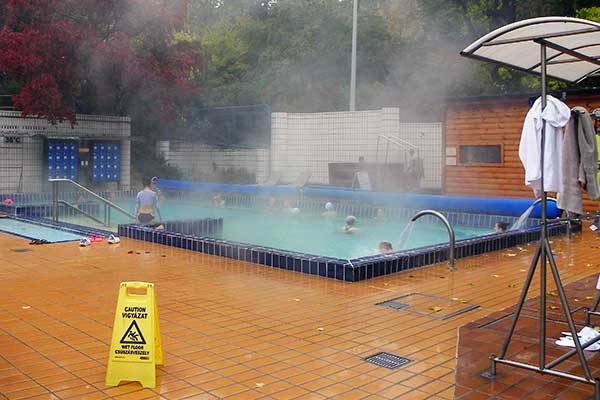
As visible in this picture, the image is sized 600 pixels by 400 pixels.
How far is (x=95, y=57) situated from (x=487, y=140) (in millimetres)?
11326

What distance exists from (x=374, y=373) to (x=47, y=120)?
16.6m

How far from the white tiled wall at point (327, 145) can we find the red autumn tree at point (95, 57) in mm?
2959

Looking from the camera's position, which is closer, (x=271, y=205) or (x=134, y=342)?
(x=134, y=342)

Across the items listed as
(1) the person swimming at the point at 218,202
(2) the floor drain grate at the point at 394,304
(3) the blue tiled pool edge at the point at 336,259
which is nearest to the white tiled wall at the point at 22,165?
(1) the person swimming at the point at 218,202

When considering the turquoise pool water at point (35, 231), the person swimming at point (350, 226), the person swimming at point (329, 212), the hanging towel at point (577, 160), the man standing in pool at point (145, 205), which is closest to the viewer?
the hanging towel at point (577, 160)

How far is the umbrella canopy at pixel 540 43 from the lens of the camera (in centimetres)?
343

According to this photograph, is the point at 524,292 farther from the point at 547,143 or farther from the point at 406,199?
the point at 406,199

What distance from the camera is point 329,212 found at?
47.2 feet

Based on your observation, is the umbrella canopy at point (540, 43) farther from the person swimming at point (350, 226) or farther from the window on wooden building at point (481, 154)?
the window on wooden building at point (481, 154)

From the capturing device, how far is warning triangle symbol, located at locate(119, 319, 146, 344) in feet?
11.6

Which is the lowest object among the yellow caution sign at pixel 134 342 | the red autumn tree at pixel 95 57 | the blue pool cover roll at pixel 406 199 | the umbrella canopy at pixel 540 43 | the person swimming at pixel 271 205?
the yellow caution sign at pixel 134 342

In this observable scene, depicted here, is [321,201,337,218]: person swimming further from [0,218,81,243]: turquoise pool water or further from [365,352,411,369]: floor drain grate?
[365,352,411,369]: floor drain grate

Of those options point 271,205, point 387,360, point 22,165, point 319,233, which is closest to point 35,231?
point 319,233

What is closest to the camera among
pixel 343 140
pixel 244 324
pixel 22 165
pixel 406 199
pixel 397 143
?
pixel 244 324
